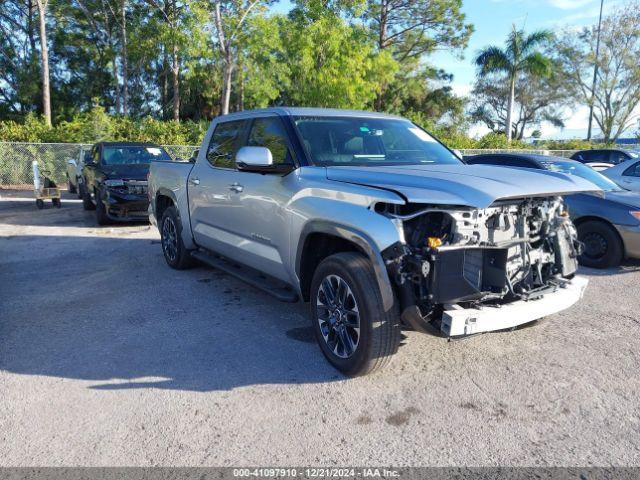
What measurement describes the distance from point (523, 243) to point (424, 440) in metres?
1.53

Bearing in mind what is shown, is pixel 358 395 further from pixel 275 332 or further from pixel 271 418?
pixel 275 332

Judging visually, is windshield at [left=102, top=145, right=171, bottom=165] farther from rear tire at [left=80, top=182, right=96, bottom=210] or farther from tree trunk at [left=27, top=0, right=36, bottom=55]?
tree trunk at [left=27, top=0, right=36, bottom=55]

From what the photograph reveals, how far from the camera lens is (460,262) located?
10.8 feet

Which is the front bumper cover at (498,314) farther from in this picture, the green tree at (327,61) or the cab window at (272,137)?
the green tree at (327,61)

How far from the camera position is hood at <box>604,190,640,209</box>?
6945mm

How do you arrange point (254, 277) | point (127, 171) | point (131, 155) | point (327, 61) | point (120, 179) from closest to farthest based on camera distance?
point (254, 277) → point (120, 179) → point (127, 171) → point (131, 155) → point (327, 61)

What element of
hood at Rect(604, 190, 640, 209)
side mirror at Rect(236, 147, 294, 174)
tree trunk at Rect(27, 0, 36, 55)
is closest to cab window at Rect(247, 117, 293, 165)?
side mirror at Rect(236, 147, 294, 174)

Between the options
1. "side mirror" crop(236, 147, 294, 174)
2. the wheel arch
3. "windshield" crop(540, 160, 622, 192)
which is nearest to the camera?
the wheel arch

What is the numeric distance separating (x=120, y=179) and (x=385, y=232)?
27.1ft

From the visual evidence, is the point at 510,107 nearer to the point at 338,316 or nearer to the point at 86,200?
the point at 86,200

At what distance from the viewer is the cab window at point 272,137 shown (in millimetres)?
4488

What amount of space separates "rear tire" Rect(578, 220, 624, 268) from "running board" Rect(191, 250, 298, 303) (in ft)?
16.1

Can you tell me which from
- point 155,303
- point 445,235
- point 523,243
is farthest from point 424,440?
point 155,303

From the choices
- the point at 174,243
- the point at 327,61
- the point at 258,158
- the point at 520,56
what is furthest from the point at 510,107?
the point at 258,158
